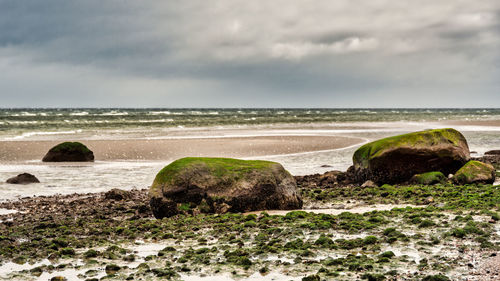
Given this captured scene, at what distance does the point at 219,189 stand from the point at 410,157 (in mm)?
7038

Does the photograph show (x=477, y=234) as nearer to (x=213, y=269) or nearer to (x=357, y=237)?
(x=357, y=237)

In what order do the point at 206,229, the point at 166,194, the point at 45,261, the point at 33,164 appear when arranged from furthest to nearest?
the point at 33,164
the point at 166,194
the point at 206,229
the point at 45,261

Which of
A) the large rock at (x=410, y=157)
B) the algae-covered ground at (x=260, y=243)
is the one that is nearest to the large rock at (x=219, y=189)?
the algae-covered ground at (x=260, y=243)

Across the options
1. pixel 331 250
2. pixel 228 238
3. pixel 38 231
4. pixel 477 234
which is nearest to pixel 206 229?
pixel 228 238

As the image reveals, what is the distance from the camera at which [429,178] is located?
44.7 ft

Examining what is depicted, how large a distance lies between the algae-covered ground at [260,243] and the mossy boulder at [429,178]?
2.28 m

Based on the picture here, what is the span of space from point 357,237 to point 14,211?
27.7 ft

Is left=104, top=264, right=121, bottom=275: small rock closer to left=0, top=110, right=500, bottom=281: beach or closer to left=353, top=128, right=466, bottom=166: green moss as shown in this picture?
left=0, top=110, right=500, bottom=281: beach

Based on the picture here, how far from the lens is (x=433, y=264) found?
6117 mm

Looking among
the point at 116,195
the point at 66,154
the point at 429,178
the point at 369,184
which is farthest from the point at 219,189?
the point at 66,154

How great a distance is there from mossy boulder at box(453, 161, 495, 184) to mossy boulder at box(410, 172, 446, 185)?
0.40 m

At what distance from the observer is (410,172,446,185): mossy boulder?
13.6 metres

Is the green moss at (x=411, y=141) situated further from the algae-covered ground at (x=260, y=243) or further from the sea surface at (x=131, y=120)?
the sea surface at (x=131, y=120)

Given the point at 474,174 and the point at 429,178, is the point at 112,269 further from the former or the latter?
the point at 474,174
